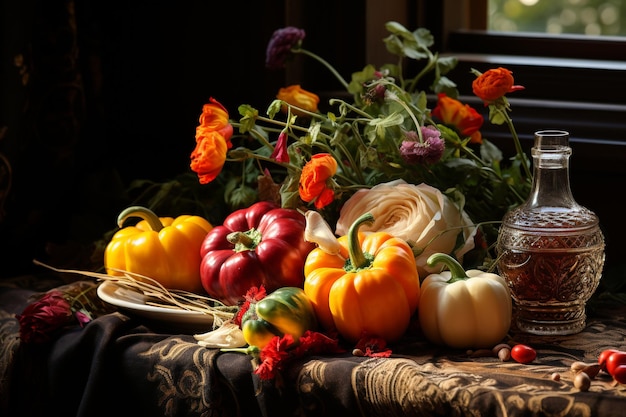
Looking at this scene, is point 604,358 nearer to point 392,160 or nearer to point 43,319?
point 392,160

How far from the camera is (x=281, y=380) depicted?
1096 millimetres

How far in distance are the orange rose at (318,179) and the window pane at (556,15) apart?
746mm

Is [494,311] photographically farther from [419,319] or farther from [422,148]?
[422,148]

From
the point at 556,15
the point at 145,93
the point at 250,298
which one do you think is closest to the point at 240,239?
the point at 250,298

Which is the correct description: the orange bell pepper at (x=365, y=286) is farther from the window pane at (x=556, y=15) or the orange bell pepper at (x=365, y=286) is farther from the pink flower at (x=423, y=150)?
the window pane at (x=556, y=15)

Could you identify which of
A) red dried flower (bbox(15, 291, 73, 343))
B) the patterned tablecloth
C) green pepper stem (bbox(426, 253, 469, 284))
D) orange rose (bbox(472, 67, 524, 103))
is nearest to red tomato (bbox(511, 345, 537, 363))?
the patterned tablecloth

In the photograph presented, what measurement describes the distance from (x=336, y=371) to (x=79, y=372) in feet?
1.24

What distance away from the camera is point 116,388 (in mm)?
1227

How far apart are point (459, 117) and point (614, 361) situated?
504mm

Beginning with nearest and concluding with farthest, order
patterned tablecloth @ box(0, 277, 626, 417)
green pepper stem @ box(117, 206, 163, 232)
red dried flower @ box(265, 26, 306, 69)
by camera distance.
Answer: patterned tablecloth @ box(0, 277, 626, 417)
green pepper stem @ box(117, 206, 163, 232)
red dried flower @ box(265, 26, 306, 69)

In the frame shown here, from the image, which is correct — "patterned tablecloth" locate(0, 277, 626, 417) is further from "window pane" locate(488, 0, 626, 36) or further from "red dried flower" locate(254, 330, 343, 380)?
"window pane" locate(488, 0, 626, 36)

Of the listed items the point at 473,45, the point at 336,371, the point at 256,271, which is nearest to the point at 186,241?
the point at 256,271

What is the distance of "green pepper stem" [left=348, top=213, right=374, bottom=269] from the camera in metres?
1.16

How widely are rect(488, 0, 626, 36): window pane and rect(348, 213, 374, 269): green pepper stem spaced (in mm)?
806
